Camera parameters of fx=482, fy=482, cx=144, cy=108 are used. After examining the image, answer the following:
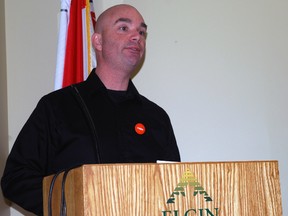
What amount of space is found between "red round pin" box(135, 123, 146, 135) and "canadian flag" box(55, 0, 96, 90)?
54cm

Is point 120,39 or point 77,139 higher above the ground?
point 120,39

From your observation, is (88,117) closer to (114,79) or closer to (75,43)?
(114,79)

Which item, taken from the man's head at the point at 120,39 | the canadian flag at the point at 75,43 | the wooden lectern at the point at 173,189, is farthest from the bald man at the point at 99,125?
the wooden lectern at the point at 173,189

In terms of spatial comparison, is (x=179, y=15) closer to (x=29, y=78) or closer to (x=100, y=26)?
(x=100, y=26)

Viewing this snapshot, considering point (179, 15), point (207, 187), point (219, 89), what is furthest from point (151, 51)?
point (207, 187)

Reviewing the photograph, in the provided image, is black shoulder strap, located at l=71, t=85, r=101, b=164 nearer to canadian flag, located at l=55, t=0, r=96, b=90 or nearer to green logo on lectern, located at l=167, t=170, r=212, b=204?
canadian flag, located at l=55, t=0, r=96, b=90

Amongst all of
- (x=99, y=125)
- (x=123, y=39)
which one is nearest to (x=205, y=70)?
(x=123, y=39)

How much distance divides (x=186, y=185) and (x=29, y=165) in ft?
2.89

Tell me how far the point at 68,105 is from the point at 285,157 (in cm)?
121

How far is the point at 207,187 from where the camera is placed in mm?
1113

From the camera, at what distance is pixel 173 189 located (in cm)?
108

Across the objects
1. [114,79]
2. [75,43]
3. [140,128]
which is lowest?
[140,128]

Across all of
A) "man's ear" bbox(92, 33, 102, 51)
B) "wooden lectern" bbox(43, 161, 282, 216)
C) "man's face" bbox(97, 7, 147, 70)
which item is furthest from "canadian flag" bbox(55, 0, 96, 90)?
"wooden lectern" bbox(43, 161, 282, 216)

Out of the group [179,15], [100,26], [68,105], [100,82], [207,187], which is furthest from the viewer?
[179,15]
